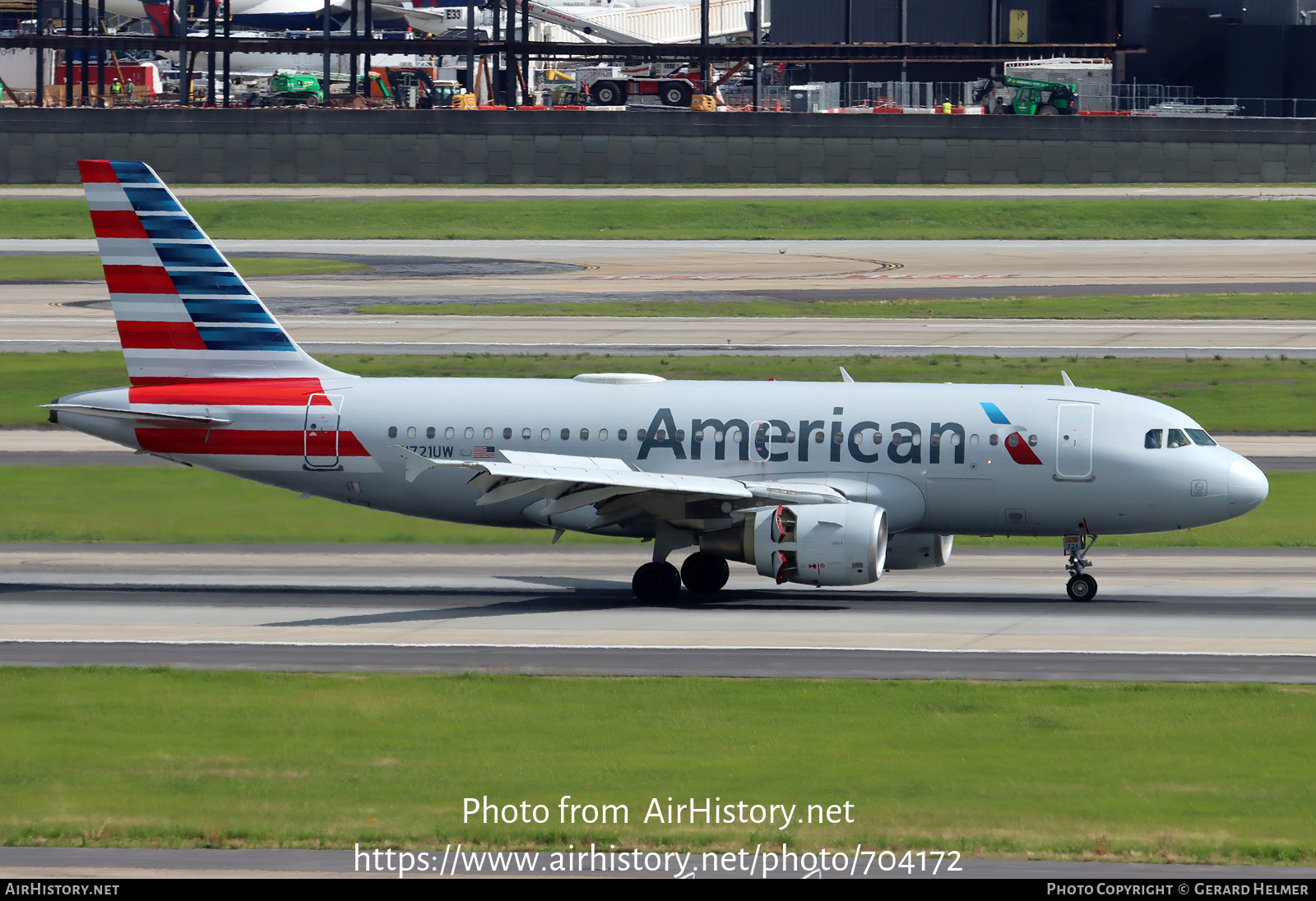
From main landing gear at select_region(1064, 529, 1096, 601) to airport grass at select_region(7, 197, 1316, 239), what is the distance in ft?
229

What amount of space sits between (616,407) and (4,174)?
95.1 metres

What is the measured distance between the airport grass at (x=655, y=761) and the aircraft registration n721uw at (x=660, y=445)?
754 centimetres

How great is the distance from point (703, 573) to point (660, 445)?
9.84 feet

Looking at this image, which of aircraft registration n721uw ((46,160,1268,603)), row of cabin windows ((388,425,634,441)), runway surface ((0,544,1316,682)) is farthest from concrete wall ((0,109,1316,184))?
row of cabin windows ((388,425,634,441))

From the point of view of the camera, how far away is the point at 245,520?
138ft

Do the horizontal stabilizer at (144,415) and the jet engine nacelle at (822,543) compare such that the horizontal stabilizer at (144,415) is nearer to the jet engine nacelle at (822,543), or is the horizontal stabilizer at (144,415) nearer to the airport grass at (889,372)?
the jet engine nacelle at (822,543)

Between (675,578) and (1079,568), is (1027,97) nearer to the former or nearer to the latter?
(1079,568)

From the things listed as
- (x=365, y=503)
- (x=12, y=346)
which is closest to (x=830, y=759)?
(x=365, y=503)

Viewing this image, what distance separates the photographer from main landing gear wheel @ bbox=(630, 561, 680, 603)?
36.8 m

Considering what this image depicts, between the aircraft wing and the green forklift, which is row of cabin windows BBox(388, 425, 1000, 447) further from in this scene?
the green forklift

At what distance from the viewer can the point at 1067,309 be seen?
80.1 metres

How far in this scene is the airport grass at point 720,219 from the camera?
106m

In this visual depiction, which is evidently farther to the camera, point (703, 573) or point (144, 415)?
point (144, 415)

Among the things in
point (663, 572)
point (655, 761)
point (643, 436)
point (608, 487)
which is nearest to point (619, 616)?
point (663, 572)
